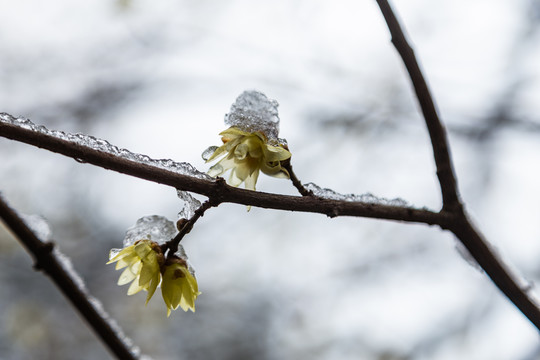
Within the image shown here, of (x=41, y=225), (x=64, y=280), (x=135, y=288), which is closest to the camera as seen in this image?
(x=64, y=280)

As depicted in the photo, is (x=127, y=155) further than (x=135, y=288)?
No

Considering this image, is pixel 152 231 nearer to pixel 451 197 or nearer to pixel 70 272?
pixel 70 272

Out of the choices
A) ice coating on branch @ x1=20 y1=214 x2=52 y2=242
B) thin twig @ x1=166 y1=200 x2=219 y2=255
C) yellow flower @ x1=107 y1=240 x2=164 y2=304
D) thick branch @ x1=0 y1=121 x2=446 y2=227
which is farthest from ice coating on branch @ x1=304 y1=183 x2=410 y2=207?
ice coating on branch @ x1=20 y1=214 x2=52 y2=242

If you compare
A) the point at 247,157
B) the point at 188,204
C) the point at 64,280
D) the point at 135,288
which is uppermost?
the point at 247,157

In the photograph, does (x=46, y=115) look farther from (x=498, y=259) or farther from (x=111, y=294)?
(x=498, y=259)

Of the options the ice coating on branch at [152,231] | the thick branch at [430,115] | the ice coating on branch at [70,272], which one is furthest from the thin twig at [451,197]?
the ice coating on branch at [70,272]

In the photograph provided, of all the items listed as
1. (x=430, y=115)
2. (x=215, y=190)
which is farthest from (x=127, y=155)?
(x=430, y=115)
